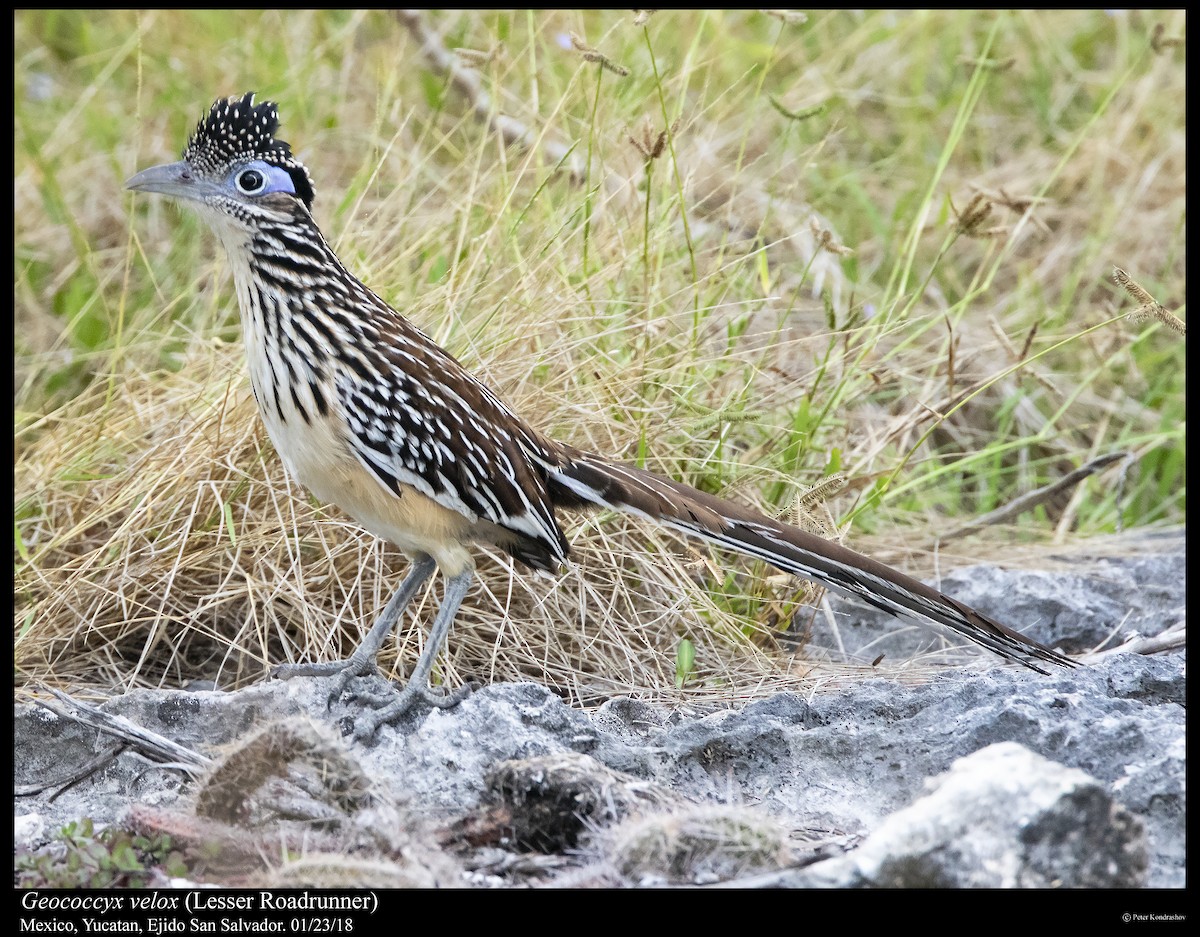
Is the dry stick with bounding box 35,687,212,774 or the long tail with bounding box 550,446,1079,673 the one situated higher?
the long tail with bounding box 550,446,1079,673

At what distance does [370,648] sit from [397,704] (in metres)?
0.32

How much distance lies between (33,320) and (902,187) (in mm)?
4309

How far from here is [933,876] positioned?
8.78 ft

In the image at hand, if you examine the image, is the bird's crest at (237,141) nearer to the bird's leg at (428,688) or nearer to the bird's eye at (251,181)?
the bird's eye at (251,181)

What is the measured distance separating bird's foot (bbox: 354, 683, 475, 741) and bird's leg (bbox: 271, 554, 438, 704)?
4.7 inches

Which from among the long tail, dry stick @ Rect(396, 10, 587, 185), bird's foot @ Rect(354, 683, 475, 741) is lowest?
bird's foot @ Rect(354, 683, 475, 741)

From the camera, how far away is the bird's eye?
373cm

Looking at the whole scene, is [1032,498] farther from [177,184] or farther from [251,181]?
[177,184]

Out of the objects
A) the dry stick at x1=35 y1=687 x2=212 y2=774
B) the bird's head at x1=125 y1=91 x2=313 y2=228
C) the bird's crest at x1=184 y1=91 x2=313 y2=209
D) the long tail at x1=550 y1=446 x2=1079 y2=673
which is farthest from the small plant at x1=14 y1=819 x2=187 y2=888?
the bird's crest at x1=184 y1=91 x2=313 y2=209

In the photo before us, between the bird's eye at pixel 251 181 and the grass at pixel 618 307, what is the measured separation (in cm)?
78

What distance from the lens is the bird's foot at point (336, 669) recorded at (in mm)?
3699

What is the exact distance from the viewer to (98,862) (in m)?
2.92

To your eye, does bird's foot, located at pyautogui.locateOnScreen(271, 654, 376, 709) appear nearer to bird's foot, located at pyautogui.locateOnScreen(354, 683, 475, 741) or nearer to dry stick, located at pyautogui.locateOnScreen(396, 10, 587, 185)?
bird's foot, located at pyautogui.locateOnScreen(354, 683, 475, 741)

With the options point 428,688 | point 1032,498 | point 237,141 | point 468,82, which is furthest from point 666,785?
point 468,82
